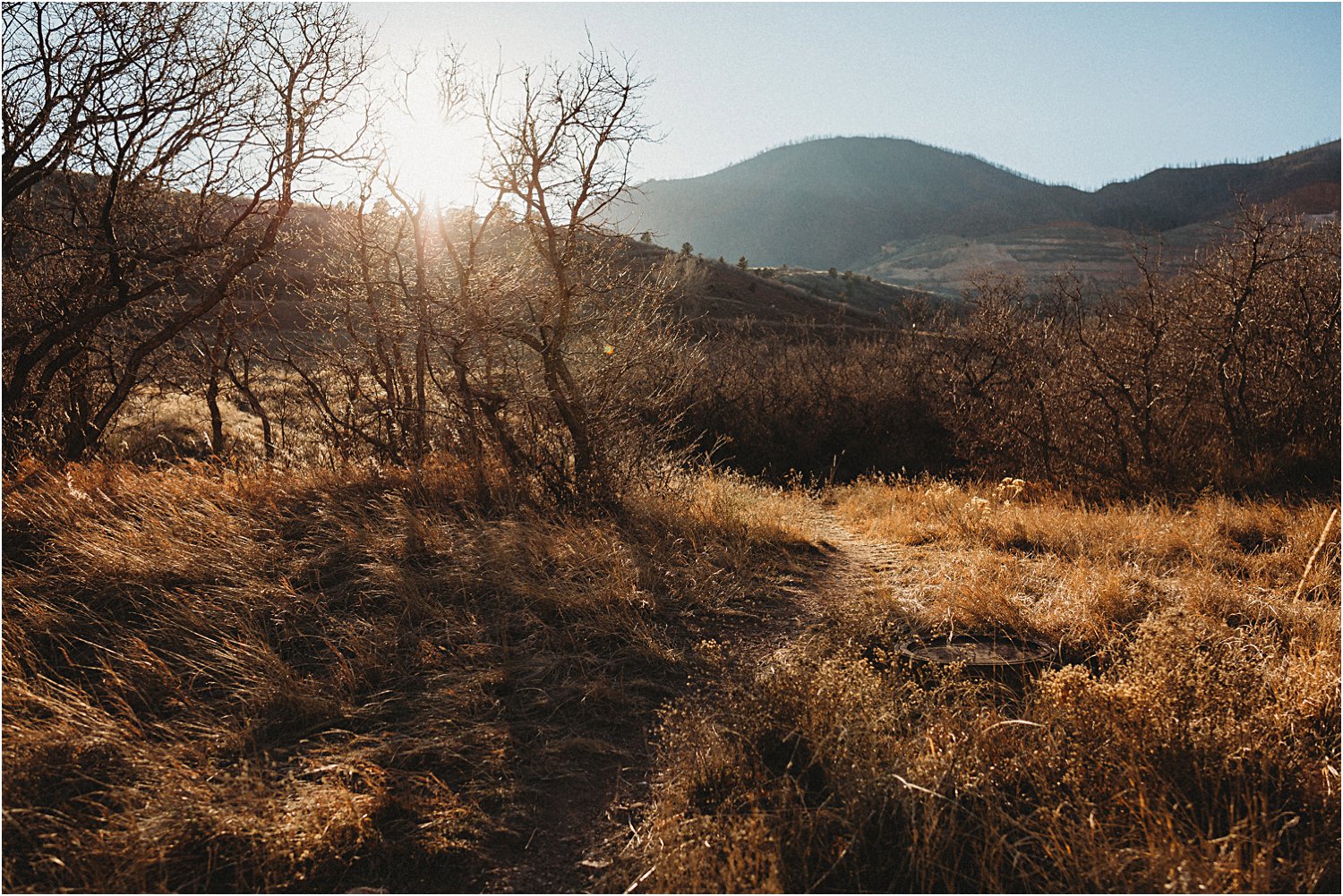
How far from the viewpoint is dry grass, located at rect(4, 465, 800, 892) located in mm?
2590

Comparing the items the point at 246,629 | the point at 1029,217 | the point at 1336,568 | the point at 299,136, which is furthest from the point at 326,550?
the point at 1029,217

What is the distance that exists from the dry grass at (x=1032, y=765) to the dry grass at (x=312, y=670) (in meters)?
0.67

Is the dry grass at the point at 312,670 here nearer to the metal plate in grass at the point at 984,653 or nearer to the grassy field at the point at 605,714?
the grassy field at the point at 605,714

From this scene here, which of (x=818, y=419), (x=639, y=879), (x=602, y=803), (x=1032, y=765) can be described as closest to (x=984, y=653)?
(x=1032, y=765)

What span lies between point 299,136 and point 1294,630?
9.64m

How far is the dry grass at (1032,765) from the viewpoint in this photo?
246cm

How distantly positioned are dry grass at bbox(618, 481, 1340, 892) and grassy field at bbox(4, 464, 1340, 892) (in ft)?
0.05

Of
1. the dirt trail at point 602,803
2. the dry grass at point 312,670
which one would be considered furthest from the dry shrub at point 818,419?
the dirt trail at point 602,803

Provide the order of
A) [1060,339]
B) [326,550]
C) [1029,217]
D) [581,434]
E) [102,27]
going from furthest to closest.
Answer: [1029,217]
[1060,339]
[581,434]
[102,27]
[326,550]

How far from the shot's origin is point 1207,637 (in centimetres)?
381

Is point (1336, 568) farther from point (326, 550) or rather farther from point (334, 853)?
point (326, 550)

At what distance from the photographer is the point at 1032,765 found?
9.63ft

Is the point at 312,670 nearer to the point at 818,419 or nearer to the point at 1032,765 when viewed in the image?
the point at 1032,765

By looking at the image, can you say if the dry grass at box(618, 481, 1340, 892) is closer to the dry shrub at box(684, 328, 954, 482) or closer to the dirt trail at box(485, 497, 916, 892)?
the dirt trail at box(485, 497, 916, 892)
